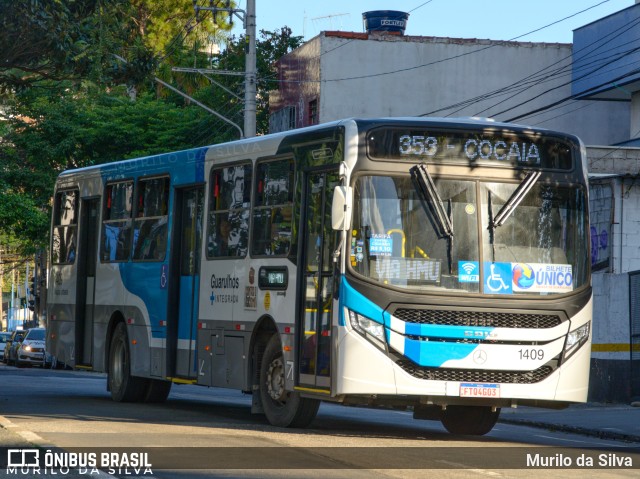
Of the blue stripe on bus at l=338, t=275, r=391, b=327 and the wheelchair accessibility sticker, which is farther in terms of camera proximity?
the wheelchair accessibility sticker

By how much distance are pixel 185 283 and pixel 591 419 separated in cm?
642

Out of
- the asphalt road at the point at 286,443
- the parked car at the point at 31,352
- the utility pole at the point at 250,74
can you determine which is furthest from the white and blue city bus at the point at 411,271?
the parked car at the point at 31,352

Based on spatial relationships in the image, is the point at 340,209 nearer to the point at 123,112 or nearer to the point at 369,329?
the point at 369,329

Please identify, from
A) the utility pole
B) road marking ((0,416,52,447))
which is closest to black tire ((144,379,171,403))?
road marking ((0,416,52,447))

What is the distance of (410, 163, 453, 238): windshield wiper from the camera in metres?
14.1

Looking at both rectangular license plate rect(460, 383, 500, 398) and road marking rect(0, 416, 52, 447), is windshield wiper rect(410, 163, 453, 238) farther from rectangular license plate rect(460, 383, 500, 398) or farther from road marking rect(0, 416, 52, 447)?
road marking rect(0, 416, 52, 447)

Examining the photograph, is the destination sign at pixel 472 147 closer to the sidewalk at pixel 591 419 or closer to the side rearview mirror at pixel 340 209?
the side rearview mirror at pixel 340 209

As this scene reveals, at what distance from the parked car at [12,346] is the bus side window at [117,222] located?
2928 centimetres

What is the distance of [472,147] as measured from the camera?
14609 mm

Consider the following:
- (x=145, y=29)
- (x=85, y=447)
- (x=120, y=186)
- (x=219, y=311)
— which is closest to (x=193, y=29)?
(x=145, y=29)

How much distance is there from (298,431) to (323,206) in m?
2.54

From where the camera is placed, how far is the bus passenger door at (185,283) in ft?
58.6

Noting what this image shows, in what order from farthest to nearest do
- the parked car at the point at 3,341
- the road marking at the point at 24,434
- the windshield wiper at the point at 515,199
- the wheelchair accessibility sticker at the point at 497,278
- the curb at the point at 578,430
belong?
the parked car at the point at 3,341, the curb at the point at 578,430, the windshield wiper at the point at 515,199, the wheelchair accessibility sticker at the point at 497,278, the road marking at the point at 24,434

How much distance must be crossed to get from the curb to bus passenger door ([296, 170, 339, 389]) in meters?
4.91
